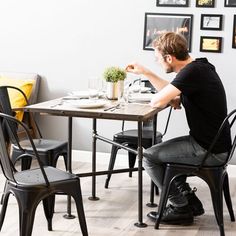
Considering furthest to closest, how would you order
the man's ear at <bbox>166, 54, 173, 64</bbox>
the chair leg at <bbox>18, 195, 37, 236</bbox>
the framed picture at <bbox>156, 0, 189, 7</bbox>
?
the framed picture at <bbox>156, 0, 189, 7</bbox>
the man's ear at <bbox>166, 54, 173, 64</bbox>
the chair leg at <bbox>18, 195, 37, 236</bbox>

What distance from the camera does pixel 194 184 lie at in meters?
4.84

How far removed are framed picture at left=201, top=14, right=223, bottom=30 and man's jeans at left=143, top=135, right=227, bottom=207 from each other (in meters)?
1.51

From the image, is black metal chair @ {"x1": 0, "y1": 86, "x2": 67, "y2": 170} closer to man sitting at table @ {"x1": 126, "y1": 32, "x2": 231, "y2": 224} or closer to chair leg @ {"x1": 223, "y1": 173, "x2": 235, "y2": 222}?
man sitting at table @ {"x1": 126, "y1": 32, "x2": 231, "y2": 224}

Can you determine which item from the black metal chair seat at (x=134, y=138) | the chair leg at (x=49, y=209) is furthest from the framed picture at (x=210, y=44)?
the chair leg at (x=49, y=209)

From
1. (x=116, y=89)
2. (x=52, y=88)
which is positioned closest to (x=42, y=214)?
(x=116, y=89)

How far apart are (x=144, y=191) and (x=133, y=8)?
1634 mm

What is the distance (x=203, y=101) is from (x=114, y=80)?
654 mm

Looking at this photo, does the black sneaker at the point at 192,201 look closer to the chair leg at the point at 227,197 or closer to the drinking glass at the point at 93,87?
the chair leg at the point at 227,197

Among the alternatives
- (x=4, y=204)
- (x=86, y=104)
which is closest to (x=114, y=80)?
(x=86, y=104)

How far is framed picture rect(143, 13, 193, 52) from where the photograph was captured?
5.08m

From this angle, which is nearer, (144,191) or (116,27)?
(144,191)

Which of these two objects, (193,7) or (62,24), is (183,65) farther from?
(62,24)

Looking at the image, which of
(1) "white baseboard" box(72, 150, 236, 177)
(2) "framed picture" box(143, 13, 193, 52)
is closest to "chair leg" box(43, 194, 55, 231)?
(1) "white baseboard" box(72, 150, 236, 177)

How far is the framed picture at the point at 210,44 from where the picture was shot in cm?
502
